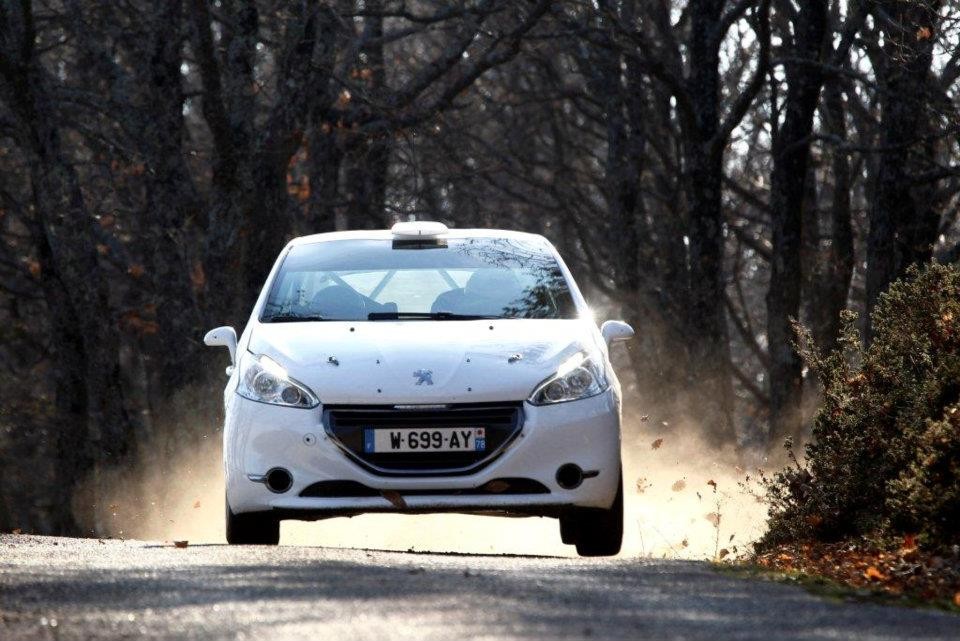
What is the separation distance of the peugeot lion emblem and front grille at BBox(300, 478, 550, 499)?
19.6 inches

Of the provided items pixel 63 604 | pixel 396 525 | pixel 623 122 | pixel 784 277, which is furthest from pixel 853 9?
pixel 63 604

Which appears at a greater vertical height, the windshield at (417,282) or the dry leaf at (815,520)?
the windshield at (417,282)

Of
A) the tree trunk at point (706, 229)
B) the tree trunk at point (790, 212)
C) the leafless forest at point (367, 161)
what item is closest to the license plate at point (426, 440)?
the leafless forest at point (367, 161)

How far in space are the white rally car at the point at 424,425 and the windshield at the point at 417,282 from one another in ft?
0.88

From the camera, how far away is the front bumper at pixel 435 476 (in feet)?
29.0

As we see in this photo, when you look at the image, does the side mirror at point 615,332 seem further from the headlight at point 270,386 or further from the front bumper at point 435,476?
the headlight at point 270,386

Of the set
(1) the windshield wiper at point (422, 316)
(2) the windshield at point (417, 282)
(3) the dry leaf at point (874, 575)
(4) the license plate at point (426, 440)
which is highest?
(2) the windshield at point (417, 282)

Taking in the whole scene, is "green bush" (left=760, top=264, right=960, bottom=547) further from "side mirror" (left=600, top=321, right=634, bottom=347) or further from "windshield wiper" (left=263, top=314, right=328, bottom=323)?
"windshield wiper" (left=263, top=314, right=328, bottom=323)

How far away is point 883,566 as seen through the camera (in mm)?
8164

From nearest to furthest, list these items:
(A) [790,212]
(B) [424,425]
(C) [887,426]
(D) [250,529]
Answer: (B) [424,425]
(D) [250,529]
(C) [887,426]
(A) [790,212]

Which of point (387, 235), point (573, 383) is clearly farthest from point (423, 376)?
point (387, 235)

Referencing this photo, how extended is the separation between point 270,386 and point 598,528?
1707mm

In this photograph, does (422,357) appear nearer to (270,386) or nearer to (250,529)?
(270,386)

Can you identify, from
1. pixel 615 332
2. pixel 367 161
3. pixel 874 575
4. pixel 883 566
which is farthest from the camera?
pixel 367 161
